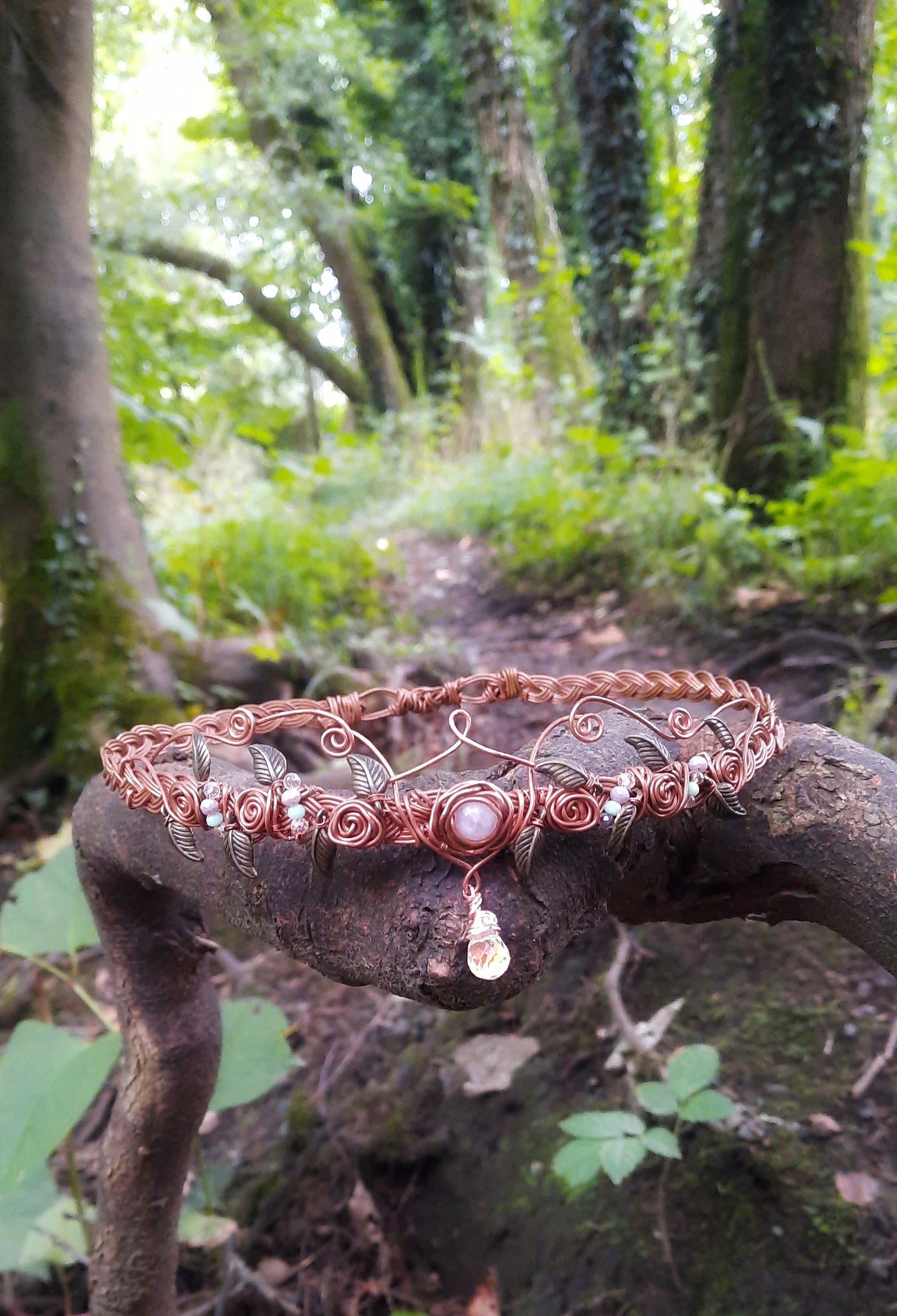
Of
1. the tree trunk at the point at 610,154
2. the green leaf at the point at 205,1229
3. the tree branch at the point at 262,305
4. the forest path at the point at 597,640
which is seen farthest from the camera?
the tree branch at the point at 262,305

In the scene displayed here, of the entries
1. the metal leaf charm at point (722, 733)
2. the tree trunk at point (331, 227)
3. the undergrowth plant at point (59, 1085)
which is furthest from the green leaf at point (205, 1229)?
the tree trunk at point (331, 227)

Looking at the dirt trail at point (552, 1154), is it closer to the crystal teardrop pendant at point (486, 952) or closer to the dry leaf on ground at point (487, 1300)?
the dry leaf on ground at point (487, 1300)

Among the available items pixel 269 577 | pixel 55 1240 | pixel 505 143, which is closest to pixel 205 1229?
pixel 55 1240

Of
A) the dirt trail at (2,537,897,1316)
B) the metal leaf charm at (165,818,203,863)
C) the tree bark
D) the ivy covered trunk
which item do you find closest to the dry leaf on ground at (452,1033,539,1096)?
the dirt trail at (2,537,897,1316)

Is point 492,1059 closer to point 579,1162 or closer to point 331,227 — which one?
point 579,1162

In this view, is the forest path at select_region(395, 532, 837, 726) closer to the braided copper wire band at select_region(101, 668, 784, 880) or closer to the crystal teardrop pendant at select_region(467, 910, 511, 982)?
the braided copper wire band at select_region(101, 668, 784, 880)

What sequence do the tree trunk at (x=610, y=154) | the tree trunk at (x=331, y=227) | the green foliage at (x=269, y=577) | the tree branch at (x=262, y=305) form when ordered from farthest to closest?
1. the tree branch at (x=262, y=305)
2. the tree trunk at (x=331, y=227)
3. the tree trunk at (x=610, y=154)
4. the green foliage at (x=269, y=577)
